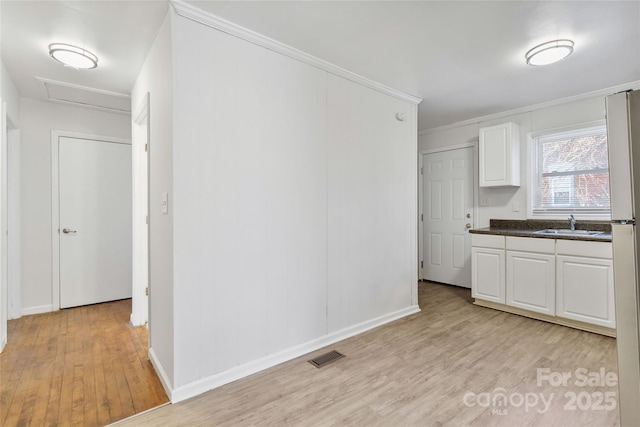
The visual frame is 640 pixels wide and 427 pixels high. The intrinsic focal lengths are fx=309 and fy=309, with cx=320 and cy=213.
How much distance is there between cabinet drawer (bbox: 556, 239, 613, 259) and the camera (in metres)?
2.77

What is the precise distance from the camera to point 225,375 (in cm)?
204

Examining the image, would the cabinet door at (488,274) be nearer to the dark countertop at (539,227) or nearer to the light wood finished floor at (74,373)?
the dark countertop at (539,227)

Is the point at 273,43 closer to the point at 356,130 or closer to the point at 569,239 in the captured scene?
the point at 356,130

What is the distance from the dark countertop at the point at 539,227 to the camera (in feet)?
9.60

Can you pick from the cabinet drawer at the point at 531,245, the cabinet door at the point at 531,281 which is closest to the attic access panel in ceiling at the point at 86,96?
the cabinet drawer at the point at 531,245

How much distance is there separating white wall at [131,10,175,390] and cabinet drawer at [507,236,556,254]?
324 centimetres

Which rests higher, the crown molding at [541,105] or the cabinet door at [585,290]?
the crown molding at [541,105]

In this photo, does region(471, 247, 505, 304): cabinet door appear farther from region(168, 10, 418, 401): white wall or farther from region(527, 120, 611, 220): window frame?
region(168, 10, 418, 401): white wall

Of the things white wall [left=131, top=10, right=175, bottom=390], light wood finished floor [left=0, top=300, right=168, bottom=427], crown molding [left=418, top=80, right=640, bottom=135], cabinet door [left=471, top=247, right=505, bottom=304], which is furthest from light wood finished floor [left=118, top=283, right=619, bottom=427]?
crown molding [left=418, top=80, right=640, bottom=135]

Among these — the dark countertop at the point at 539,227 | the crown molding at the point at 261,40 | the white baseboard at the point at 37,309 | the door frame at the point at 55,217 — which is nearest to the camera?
the crown molding at the point at 261,40

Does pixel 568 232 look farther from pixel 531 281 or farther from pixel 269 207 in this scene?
pixel 269 207

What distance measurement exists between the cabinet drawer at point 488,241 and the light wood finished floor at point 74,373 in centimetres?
344

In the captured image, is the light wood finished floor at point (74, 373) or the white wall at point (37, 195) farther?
the white wall at point (37, 195)

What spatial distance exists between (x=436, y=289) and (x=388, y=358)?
2370 mm
